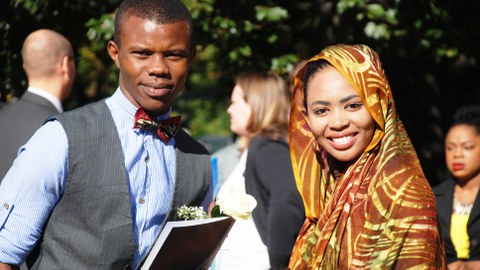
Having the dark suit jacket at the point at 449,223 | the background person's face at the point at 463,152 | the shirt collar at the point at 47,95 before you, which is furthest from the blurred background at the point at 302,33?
the dark suit jacket at the point at 449,223

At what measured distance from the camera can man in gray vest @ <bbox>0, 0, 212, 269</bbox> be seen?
2627 millimetres

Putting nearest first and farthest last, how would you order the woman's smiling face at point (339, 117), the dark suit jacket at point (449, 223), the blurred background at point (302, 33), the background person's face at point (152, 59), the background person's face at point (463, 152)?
the background person's face at point (152, 59) < the woman's smiling face at point (339, 117) < the dark suit jacket at point (449, 223) < the background person's face at point (463, 152) < the blurred background at point (302, 33)

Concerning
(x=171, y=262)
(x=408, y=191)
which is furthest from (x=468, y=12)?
(x=171, y=262)

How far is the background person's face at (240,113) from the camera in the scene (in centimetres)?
503

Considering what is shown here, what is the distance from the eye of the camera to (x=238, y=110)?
16.8 feet

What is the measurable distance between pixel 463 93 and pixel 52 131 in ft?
20.7

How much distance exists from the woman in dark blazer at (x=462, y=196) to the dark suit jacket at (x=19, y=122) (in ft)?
8.90

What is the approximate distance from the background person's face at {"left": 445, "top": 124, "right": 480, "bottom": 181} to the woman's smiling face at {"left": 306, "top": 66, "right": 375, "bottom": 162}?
244 cm

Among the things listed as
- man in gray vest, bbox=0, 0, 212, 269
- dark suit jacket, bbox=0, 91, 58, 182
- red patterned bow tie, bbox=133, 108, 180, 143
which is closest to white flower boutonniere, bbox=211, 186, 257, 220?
man in gray vest, bbox=0, 0, 212, 269

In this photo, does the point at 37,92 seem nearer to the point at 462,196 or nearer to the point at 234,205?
the point at 234,205

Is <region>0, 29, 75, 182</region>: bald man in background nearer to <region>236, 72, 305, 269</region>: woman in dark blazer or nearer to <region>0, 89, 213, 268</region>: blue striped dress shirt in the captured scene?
<region>236, 72, 305, 269</region>: woman in dark blazer

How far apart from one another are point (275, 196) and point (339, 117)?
4.96 ft

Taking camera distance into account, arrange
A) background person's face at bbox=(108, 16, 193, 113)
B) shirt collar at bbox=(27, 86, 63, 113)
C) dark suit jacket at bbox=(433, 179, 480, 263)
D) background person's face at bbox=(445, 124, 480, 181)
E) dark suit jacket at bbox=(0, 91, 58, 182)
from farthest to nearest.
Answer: background person's face at bbox=(445, 124, 480, 181) < dark suit jacket at bbox=(433, 179, 480, 263) < shirt collar at bbox=(27, 86, 63, 113) < dark suit jacket at bbox=(0, 91, 58, 182) < background person's face at bbox=(108, 16, 193, 113)

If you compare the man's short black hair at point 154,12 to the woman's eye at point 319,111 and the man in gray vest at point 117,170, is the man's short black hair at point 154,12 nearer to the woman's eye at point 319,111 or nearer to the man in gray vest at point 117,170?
the man in gray vest at point 117,170
